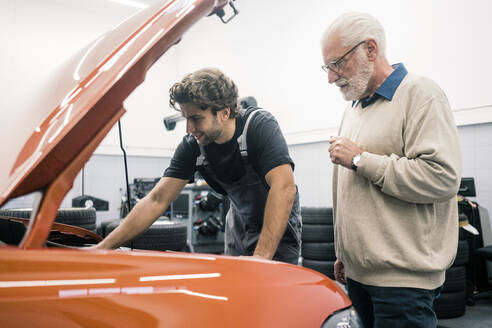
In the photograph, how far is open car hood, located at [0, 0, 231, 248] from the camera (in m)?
0.55

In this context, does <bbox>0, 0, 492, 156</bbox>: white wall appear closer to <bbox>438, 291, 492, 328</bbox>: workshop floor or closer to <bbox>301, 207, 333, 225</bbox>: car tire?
A: <bbox>301, 207, 333, 225</bbox>: car tire

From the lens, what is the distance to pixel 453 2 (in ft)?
12.4

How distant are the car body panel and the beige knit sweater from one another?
1.66 feet

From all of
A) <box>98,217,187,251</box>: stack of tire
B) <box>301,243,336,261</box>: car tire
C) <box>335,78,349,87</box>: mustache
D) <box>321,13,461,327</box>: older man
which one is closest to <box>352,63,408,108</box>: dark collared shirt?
<box>321,13,461,327</box>: older man

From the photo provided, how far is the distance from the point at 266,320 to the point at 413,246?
26.4 inches

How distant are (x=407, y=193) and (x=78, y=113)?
2.95ft

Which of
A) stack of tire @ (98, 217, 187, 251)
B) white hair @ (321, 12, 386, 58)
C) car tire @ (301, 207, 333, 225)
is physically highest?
white hair @ (321, 12, 386, 58)

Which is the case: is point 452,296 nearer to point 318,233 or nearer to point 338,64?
point 318,233

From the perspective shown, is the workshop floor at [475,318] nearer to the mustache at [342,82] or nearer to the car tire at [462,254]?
the car tire at [462,254]

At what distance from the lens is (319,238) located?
144 inches

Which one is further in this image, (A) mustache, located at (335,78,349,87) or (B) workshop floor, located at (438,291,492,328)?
(B) workshop floor, located at (438,291,492,328)

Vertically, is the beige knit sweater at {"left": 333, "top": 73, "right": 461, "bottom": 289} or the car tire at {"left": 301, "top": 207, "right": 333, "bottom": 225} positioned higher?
the beige knit sweater at {"left": 333, "top": 73, "right": 461, "bottom": 289}

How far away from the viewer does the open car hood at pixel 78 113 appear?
1.82 feet

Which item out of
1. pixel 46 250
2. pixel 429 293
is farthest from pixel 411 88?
pixel 46 250
